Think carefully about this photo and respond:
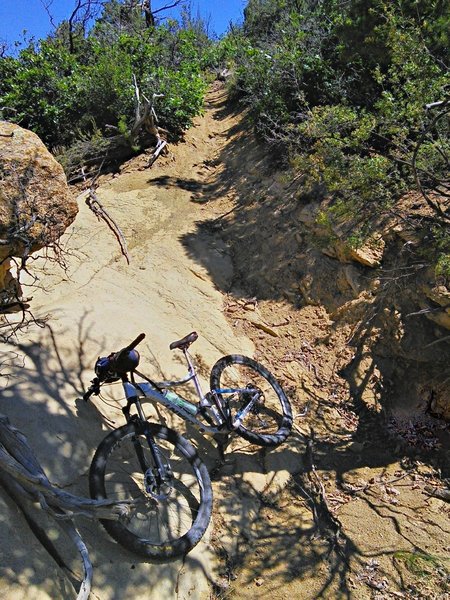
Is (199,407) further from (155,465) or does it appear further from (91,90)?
(91,90)

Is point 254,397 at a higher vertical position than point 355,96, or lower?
lower

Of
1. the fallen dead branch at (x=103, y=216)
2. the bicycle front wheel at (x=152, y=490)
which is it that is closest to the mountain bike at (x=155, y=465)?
the bicycle front wheel at (x=152, y=490)

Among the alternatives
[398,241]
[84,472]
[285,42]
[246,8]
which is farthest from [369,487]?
[246,8]

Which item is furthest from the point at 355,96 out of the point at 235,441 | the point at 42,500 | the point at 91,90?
the point at 42,500

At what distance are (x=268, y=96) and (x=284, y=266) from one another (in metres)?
4.10

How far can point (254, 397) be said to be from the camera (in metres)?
4.68

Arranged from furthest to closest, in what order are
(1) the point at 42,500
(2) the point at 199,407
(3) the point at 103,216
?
(3) the point at 103,216
(2) the point at 199,407
(1) the point at 42,500

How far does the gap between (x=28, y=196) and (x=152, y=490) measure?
2142 millimetres

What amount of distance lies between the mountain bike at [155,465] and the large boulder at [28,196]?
39.1 inches

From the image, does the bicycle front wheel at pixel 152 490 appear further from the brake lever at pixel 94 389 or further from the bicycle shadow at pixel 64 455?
the brake lever at pixel 94 389

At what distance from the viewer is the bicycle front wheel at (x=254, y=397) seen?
4.55m

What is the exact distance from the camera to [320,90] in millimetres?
8633

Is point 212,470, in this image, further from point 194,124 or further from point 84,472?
point 194,124

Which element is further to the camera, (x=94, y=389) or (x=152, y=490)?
(x=94, y=389)
